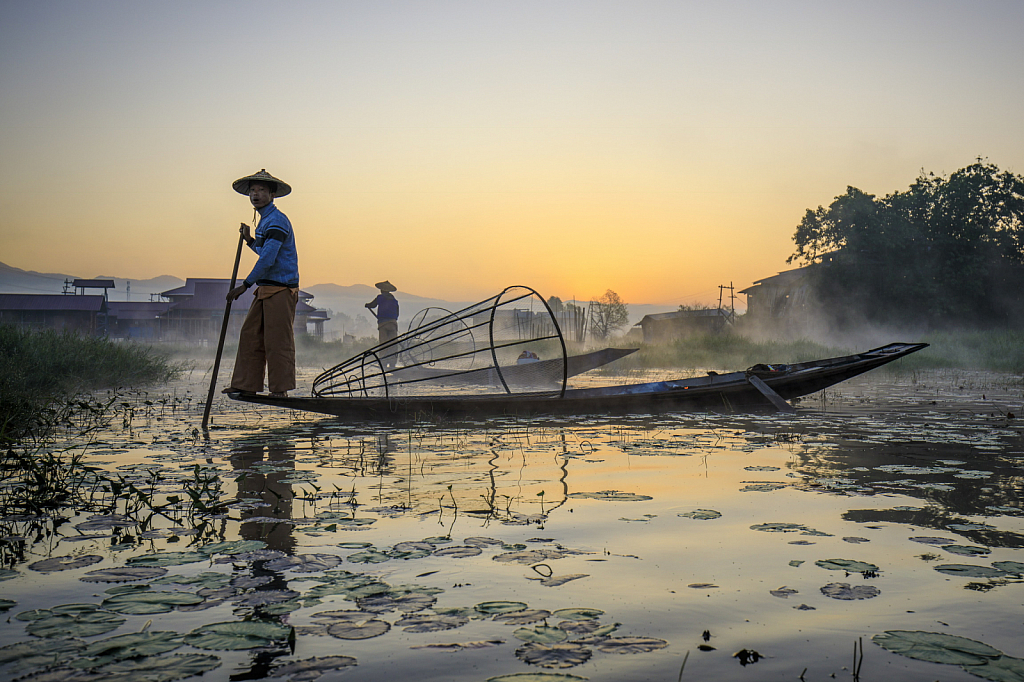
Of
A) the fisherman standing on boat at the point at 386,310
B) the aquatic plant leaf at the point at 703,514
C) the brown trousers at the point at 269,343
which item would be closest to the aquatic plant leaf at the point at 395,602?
the aquatic plant leaf at the point at 703,514

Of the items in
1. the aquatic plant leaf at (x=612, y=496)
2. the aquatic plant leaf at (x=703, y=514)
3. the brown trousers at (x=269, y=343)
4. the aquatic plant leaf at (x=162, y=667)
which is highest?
the brown trousers at (x=269, y=343)

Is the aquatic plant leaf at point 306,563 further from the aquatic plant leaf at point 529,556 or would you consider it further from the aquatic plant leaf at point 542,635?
the aquatic plant leaf at point 542,635

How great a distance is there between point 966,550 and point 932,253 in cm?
3341

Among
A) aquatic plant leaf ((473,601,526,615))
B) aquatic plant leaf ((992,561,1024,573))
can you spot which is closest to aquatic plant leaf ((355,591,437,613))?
aquatic plant leaf ((473,601,526,615))

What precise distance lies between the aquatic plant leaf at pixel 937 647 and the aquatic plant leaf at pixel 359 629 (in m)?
1.28

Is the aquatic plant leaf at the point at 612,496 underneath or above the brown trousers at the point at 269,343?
underneath

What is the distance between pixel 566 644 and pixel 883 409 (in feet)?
25.5

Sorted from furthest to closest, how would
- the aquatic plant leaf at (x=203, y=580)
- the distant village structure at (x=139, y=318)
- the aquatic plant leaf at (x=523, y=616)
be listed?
the distant village structure at (x=139, y=318) → the aquatic plant leaf at (x=203, y=580) → the aquatic plant leaf at (x=523, y=616)

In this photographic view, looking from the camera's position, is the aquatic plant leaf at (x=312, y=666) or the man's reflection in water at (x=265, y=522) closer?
the aquatic plant leaf at (x=312, y=666)

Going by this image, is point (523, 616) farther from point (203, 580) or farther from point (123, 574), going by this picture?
point (123, 574)

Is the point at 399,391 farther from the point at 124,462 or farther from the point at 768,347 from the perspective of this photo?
the point at 768,347

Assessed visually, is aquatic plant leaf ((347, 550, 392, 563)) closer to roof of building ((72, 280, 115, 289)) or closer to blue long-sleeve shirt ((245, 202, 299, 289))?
blue long-sleeve shirt ((245, 202, 299, 289))

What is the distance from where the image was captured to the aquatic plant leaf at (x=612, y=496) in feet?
11.6

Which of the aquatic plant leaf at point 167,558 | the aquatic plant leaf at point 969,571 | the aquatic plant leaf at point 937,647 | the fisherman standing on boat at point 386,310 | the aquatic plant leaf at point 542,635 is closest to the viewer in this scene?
the aquatic plant leaf at point 937,647
